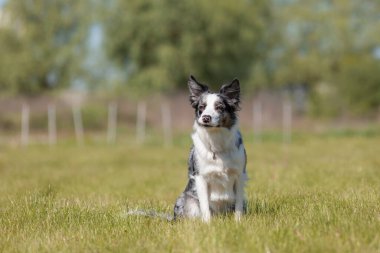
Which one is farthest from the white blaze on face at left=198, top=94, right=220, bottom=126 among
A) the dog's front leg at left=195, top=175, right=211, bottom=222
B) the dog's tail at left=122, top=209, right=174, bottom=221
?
the dog's tail at left=122, top=209, right=174, bottom=221

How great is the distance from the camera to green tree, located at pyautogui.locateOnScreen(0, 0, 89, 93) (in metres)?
44.9

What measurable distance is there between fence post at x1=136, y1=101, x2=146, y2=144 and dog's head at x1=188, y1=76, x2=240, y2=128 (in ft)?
70.5

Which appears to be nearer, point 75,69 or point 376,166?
point 376,166

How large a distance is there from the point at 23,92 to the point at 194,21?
622 inches

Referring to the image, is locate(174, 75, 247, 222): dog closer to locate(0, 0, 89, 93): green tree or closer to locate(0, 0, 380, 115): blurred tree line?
locate(0, 0, 380, 115): blurred tree line

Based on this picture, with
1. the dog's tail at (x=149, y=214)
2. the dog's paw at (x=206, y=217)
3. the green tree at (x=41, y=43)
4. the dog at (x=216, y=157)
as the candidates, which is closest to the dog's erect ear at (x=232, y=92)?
the dog at (x=216, y=157)

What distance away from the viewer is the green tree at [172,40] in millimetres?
38969

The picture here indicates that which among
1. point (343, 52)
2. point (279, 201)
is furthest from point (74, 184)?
point (343, 52)

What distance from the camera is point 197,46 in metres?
39.9

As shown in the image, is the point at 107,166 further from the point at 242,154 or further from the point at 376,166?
the point at 242,154

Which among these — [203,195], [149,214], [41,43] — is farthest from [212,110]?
[41,43]

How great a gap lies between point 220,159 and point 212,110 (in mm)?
617

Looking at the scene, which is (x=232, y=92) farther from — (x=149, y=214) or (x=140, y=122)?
(x=140, y=122)

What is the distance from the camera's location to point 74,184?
1278 centimetres
